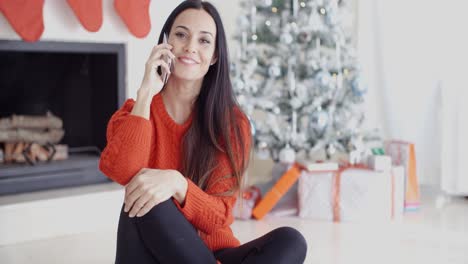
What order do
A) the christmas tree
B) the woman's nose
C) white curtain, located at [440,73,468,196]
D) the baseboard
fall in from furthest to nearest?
white curtain, located at [440,73,468,196] < the christmas tree < the baseboard < the woman's nose

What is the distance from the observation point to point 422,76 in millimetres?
3699

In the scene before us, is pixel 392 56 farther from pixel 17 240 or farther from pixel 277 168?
pixel 17 240

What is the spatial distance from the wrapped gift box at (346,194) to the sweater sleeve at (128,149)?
1.55 m

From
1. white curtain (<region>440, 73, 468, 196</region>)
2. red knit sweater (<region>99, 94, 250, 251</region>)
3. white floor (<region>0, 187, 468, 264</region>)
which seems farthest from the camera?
white curtain (<region>440, 73, 468, 196</region>)

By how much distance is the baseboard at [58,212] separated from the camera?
256 centimetres

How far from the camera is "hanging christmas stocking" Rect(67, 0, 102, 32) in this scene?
8.72 ft

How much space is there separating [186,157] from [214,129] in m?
0.11

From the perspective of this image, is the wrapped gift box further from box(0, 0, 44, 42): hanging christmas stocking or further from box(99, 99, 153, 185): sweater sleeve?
box(99, 99, 153, 185): sweater sleeve

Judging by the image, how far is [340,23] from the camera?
3.15 m

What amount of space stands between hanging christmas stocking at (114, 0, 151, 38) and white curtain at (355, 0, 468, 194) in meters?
1.65

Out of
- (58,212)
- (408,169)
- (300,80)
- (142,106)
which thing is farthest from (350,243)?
(142,106)

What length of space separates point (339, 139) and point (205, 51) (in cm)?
164

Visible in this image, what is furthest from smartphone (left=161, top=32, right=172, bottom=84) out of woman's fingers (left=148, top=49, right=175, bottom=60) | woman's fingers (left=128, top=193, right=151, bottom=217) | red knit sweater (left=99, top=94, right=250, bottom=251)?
woman's fingers (left=128, top=193, right=151, bottom=217)

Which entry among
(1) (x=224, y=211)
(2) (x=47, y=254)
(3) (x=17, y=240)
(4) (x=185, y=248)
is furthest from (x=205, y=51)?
(3) (x=17, y=240)
